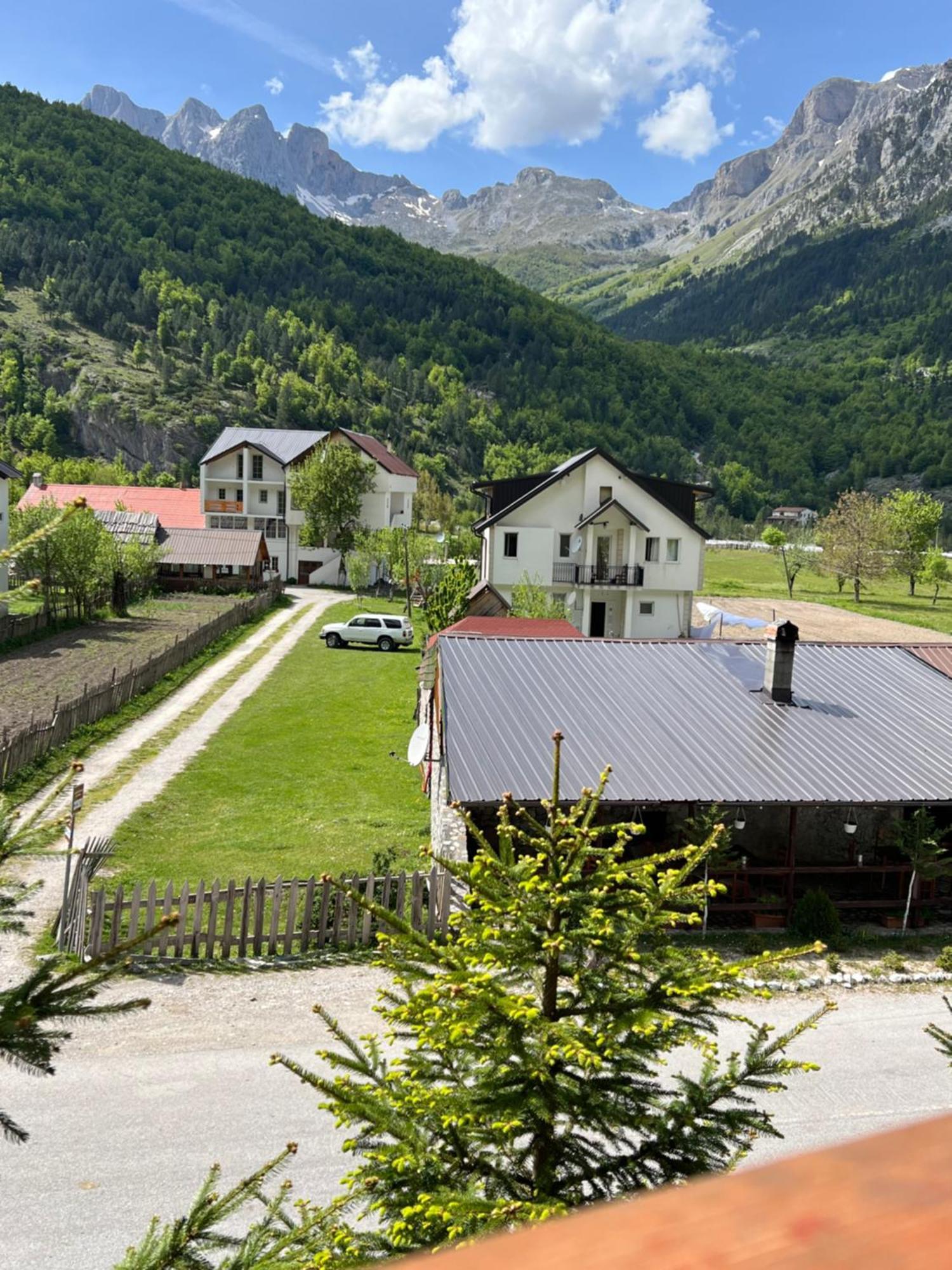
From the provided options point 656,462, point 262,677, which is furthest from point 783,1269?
point 656,462

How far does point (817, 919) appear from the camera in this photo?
16.2m

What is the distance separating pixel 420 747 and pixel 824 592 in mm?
71452

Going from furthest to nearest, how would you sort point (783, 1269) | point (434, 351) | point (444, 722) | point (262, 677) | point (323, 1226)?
1. point (434, 351)
2. point (262, 677)
3. point (444, 722)
4. point (323, 1226)
5. point (783, 1269)

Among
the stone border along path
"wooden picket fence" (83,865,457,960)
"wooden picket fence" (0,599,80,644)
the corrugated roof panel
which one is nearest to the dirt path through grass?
the stone border along path

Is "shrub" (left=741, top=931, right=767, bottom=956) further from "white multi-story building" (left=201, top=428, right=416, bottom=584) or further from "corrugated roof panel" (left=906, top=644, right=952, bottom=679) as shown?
"white multi-story building" (left=201, top=428, right=416, bottom=584)

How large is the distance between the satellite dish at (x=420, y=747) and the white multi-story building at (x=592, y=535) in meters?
22.7

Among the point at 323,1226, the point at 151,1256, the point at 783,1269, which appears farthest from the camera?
the point at 323,1226

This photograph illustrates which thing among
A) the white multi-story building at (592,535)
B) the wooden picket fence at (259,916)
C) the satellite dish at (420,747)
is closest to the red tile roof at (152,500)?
the white multi-story building at (592,535)

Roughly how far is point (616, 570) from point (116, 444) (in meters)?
106

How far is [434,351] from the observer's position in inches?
7717

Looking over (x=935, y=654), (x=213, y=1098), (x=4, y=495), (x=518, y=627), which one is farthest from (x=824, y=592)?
(x=213, y=1098)

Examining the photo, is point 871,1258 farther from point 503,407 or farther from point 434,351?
point 434,351

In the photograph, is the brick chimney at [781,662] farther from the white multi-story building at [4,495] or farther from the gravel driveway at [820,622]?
the white multi-story building at [4,495]

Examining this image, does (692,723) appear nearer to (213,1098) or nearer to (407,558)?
(213,1098)
